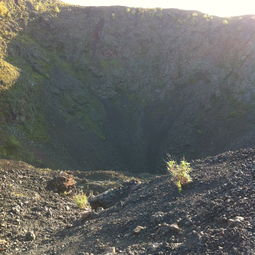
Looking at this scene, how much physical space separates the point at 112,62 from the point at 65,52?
676cm

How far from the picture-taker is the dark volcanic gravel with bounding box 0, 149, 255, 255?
6.41 metres

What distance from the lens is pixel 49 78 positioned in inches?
1825

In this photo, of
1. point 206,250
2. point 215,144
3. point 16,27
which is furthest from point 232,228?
point 16,27

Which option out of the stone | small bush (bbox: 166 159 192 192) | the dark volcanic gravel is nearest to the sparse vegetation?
the dark volcanic gravel

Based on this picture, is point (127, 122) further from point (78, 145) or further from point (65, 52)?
point (65, 52)

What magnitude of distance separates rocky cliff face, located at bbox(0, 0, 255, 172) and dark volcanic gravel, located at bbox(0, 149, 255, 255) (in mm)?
20785

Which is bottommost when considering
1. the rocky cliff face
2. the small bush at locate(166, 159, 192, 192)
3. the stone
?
the stone

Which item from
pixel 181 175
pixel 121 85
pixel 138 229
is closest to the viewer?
pixel 138 229

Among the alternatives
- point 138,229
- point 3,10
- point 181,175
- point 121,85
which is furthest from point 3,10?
point 138,229

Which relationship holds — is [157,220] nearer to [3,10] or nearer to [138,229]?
[138,229]

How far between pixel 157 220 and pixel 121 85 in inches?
1722

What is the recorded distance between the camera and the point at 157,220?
8664mm

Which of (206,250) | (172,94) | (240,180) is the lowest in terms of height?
(206,250)

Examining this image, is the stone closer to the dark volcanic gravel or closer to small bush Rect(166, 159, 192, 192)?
the dark volcanic gravel
